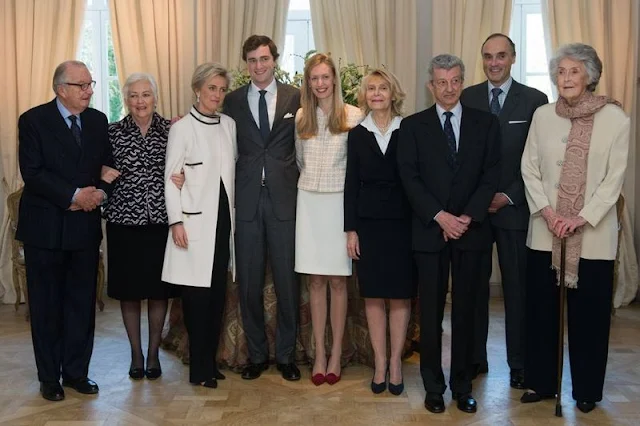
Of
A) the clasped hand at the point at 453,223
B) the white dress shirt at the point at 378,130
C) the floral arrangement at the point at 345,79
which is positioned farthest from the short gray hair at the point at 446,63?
the floral arrangement at the point at 345,79

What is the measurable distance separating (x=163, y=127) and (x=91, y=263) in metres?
0.82

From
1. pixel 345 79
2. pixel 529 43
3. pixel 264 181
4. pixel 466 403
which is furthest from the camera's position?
pixel 529 43

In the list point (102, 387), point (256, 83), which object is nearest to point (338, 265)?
point (256, 83)

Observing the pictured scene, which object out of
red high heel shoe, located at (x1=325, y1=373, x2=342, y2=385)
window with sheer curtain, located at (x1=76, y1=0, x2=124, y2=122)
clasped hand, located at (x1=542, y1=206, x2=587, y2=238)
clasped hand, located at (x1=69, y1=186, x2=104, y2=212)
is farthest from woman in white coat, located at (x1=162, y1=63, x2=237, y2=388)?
window with sheer curtain, located at (x1=76, y1=0, x2=124, y2=122)

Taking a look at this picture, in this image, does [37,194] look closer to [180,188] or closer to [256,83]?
[180,188]

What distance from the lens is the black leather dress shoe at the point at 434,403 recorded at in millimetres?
3682

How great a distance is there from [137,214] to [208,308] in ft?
2.06

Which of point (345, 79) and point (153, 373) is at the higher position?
point (345, 79)

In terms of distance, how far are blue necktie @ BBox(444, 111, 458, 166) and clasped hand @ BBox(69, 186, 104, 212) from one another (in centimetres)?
178

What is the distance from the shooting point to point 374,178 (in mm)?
3814

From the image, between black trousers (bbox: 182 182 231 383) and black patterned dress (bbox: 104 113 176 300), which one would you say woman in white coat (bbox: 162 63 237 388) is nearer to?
black trousers (bbox: 182 182 231 383)

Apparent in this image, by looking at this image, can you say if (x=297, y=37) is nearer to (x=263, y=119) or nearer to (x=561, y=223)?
(x=263, y=119)

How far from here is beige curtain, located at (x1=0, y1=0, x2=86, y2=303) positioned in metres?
6.34

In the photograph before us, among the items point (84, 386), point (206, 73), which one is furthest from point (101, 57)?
point (84, 386)
